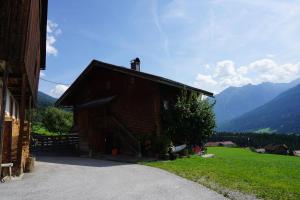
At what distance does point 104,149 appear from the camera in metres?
25.1

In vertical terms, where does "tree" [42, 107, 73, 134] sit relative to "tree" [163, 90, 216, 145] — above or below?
above

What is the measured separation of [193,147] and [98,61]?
29.3ft

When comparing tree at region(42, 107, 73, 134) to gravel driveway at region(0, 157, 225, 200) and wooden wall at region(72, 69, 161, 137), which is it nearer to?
wooden wall at region(72, 69, 161, 137)

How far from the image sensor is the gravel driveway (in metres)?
9.33

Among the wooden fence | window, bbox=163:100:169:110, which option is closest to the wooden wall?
window, bbox=163:100:169:110

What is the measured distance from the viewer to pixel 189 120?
21484mm

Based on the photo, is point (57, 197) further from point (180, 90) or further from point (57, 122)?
point (57, 122)

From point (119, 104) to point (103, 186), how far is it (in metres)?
13.6

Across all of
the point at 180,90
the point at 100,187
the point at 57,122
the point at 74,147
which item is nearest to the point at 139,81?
the point at 180,90

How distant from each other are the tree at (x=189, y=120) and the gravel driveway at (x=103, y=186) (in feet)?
23.4

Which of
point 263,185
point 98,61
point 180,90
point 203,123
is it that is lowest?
point 263,185

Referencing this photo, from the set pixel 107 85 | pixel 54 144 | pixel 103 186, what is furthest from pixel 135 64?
pixel 103 186

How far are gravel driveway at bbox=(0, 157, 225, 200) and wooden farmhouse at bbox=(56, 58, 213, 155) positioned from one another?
25.1ft

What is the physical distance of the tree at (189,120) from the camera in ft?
69.6
